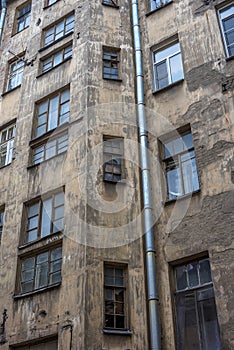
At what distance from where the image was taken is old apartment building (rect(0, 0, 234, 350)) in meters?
9.87

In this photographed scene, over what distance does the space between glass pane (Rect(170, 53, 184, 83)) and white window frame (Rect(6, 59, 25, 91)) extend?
636 cm

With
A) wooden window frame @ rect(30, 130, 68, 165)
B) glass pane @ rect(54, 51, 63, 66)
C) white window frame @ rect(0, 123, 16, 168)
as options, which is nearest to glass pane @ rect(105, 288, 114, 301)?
wooden window frame @ rect(30, 130, 68, 165)

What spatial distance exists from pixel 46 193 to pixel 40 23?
8.44m

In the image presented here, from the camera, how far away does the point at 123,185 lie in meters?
11.7

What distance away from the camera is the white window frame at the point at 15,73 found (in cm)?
1709

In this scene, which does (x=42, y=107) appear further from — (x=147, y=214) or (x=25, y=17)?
(x=25, y=17)

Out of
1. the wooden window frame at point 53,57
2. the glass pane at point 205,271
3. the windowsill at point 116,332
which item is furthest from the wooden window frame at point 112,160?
the wooden window frame at point 53,57

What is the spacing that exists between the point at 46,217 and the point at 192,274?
4462mm

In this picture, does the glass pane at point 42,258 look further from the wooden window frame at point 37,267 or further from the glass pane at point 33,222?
the glass pane at point 33,222

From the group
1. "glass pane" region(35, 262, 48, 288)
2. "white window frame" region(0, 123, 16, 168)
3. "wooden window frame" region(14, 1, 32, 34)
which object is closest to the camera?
"glass pane" region(35, 262, 48, 288)

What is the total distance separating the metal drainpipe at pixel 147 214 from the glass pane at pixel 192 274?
2.71ft

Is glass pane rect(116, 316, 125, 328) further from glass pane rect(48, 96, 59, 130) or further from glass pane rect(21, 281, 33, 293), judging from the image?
glass pane rect(48, 96, 59, 130)

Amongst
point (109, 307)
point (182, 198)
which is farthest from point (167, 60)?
point (109, 307)

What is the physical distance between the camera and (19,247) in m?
12.3
